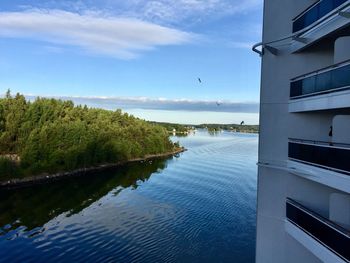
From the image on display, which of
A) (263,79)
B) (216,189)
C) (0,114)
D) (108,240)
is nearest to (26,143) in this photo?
(0,114)

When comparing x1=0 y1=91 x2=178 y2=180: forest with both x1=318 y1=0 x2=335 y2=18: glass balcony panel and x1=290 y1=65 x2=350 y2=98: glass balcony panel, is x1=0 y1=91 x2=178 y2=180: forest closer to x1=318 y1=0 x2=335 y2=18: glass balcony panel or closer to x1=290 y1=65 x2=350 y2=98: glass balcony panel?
x1=290 y1=65 x2=350 y2=98: glass balcony panel

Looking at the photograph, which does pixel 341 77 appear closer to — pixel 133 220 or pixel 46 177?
pixel 133 220

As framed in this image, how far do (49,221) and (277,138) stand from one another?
21917 millimetres

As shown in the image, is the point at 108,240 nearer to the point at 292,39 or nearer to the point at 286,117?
the point at 286,117

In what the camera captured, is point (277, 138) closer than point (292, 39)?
No

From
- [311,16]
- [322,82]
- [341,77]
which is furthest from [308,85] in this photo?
[311,16]

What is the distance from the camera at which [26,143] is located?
4516 centimetres

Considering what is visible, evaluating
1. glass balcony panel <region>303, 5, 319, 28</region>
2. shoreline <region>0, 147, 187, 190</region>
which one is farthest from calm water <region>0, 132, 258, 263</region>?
glass balcony panel <region>303, 5, 319, 28</region>

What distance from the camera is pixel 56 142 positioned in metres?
47.6

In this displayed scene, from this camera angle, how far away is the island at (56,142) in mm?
43000

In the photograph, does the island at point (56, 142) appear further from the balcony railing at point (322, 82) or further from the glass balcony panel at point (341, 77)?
the glass balcony panel at point (341, 77)

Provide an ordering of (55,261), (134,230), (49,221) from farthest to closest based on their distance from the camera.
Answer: (49,221)
(134,230)
(55,261)

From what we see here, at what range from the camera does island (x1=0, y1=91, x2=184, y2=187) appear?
4300 cm

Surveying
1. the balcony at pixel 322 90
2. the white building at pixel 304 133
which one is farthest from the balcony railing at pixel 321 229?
the balcony at pixel 322 90
